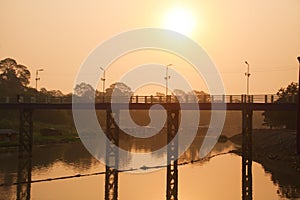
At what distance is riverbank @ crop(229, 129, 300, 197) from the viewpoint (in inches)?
1963

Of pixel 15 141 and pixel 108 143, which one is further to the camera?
pixel 15 141

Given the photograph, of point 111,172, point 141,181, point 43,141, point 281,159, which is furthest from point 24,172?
point 43,141

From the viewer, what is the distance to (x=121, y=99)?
5791 cm

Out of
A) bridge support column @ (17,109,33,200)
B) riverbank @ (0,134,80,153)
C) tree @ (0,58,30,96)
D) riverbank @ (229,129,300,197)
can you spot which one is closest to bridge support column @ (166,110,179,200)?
riverbank @ (229,129,300,197)

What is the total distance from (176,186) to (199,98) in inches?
576

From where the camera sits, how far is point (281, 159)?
224 ft

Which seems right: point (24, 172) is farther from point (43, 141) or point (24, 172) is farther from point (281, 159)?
point (43, 141)

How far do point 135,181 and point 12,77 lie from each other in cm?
10974

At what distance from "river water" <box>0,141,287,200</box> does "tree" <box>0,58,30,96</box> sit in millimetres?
73933

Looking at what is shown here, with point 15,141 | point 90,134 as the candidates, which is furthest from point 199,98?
point 90,134

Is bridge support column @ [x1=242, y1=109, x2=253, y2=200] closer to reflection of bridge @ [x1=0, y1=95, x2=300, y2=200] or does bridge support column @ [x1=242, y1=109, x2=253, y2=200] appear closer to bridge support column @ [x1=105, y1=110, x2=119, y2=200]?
reflection of bridge @ [x1=0, y1=95, x2=300, y2=200]

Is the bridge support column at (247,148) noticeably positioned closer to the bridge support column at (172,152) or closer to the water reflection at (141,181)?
the water reflection at (141,181)

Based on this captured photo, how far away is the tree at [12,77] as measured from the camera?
460ft

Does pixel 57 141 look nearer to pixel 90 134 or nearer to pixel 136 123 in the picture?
pixel 90 134
